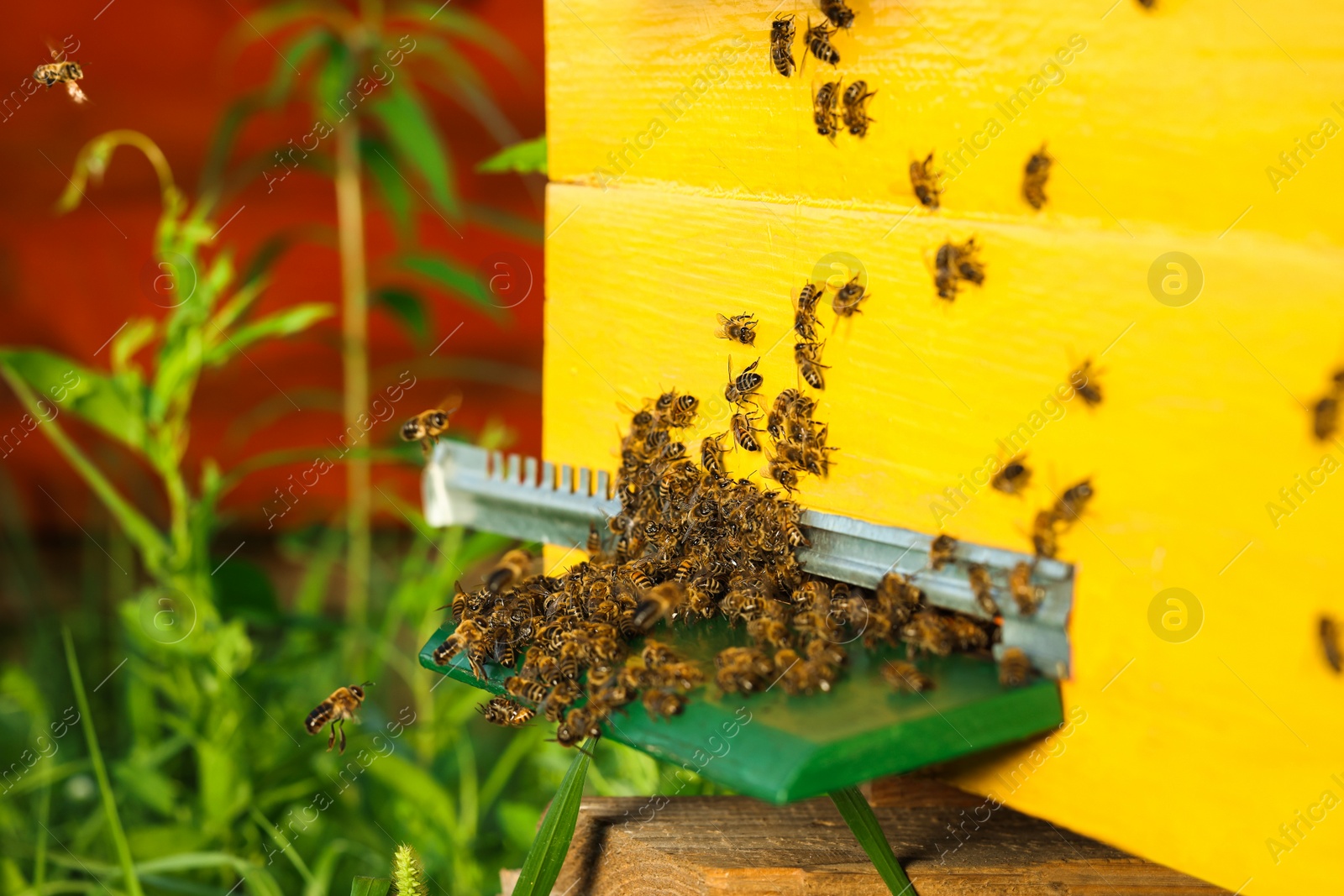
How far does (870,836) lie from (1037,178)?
1.20 metres

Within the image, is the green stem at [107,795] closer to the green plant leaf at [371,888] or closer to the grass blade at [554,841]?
the green plant leaf at [371,888]

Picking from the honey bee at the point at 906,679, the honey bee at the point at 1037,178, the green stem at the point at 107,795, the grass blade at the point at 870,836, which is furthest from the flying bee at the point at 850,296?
the green stem at the point at 107,795

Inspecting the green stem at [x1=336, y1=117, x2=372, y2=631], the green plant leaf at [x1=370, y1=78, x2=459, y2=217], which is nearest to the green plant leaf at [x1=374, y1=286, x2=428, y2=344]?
the green stem at [x1=336, y1=117, x2=372, y2=631]

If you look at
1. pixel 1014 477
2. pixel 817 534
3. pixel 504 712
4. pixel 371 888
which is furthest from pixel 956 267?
pixel 371 888

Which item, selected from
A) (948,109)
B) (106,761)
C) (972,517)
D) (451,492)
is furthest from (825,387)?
(106,761)

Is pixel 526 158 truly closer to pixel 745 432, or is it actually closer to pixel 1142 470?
pixel 745 432

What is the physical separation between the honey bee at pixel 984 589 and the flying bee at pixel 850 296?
0.57 metres

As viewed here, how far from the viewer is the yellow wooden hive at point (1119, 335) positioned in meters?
1.76

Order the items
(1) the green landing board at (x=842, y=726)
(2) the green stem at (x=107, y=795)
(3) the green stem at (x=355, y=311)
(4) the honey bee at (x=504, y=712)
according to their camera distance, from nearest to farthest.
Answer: (1) the green landing board at (x=842, y=726)
(4) the honey bee at (x=504, y=712)
(2) the green stem at (x=107, y=795)
(3) the green stem at (x=355, y=311)

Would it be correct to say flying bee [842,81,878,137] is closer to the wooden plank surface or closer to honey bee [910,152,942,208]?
honey bee [910,152,942,208]

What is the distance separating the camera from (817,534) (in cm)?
241

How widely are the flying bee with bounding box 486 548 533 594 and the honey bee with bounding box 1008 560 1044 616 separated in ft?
3.77

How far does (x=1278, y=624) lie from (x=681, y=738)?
96cm

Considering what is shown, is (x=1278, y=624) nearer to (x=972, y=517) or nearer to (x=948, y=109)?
(x=972, y=517)
